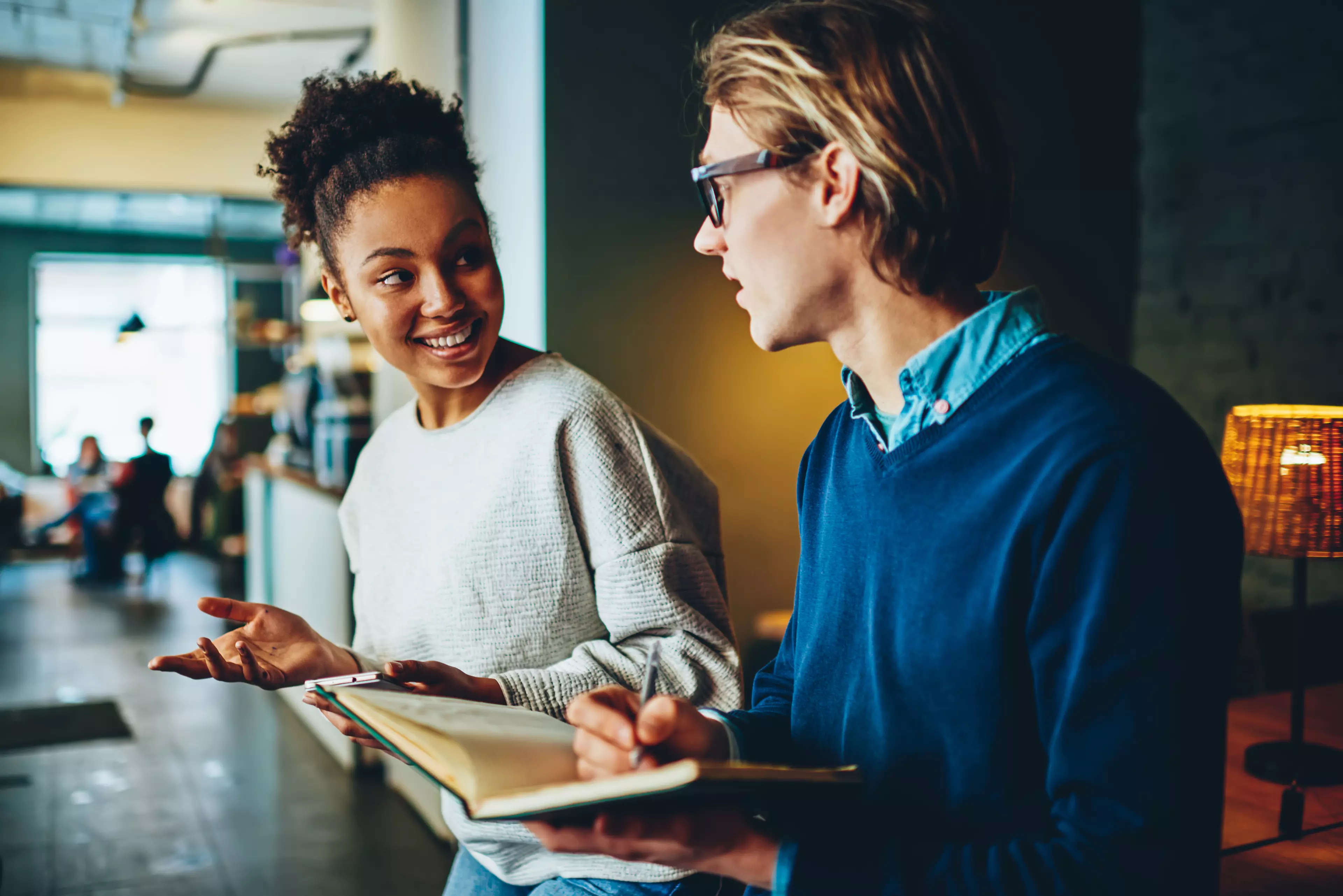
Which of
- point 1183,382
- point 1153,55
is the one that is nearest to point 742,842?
point 1183,382

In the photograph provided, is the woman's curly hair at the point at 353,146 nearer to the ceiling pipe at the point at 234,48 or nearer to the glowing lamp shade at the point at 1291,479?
the glowing lamp shade at the point at 1291,479

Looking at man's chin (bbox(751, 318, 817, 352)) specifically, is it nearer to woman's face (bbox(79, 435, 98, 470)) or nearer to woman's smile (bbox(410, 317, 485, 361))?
woman's smile (bbox(410, 317, 485, 361))

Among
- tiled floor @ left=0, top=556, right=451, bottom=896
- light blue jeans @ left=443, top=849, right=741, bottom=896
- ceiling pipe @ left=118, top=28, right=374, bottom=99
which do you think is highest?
ceiling pipe @ left=118, top=28, right=374, bottom=99

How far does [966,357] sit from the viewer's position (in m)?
0.85

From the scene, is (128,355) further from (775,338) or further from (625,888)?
(775,338)

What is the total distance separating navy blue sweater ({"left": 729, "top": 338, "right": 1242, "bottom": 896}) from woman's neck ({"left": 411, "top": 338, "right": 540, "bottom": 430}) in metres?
0.64

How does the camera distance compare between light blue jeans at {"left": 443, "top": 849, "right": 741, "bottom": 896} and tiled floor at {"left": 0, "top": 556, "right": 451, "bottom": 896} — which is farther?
tiled floor at {"left": 0, "top": 556, "right": 451, "bottom": 896}

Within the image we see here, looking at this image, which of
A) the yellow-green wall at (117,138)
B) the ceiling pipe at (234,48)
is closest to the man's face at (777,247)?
the ceiling pipe at (234,48)

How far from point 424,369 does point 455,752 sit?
70 cm

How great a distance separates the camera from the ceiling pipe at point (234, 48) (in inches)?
243

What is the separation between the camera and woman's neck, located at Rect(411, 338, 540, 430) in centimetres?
140

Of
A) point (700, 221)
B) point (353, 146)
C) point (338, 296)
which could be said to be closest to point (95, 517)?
point (700, 221)

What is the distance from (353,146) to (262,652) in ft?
2.18

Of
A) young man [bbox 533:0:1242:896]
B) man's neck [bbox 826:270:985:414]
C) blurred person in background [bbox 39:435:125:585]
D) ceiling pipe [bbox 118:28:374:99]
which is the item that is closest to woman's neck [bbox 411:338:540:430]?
young man [bbox 533:0:1242:896]
